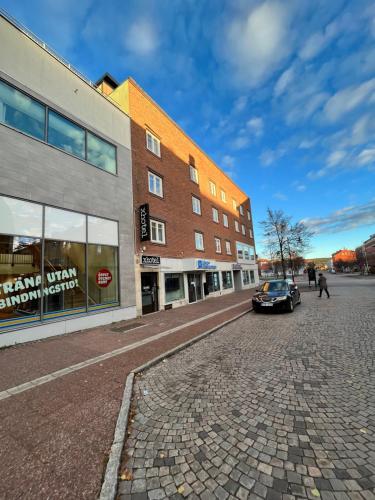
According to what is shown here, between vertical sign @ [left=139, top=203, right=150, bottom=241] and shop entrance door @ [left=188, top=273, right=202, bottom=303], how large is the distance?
6408 mm

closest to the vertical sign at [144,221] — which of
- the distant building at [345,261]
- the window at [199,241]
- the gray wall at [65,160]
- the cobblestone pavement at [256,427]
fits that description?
the gray wall at [65,160]

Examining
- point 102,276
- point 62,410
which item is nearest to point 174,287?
point 102,276

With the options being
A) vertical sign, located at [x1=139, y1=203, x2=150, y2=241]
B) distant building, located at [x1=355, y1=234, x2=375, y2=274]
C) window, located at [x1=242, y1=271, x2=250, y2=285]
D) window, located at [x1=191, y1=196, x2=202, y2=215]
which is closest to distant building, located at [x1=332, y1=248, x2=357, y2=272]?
distant building, located at [x1=355, y1=234, x2=375, y2=274]

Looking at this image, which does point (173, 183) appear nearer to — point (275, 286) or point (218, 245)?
point (218, 245)

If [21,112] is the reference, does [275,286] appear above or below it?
below

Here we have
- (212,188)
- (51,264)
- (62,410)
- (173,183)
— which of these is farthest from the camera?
(212,188)

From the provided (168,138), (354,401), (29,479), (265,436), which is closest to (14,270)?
(29,479)

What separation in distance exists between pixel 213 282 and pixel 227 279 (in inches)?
153

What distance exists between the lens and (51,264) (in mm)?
8805

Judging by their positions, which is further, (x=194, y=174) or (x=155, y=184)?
(x=194, y=174)

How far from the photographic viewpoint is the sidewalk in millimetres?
Answer: 2354

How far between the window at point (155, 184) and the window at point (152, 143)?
1779mm

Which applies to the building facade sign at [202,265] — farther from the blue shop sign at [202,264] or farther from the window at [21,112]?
the window at [21,112]

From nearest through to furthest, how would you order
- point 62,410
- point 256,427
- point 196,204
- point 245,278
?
1. point 256,427
2. point 62,410
3. point 196,204
4. point 245,278
